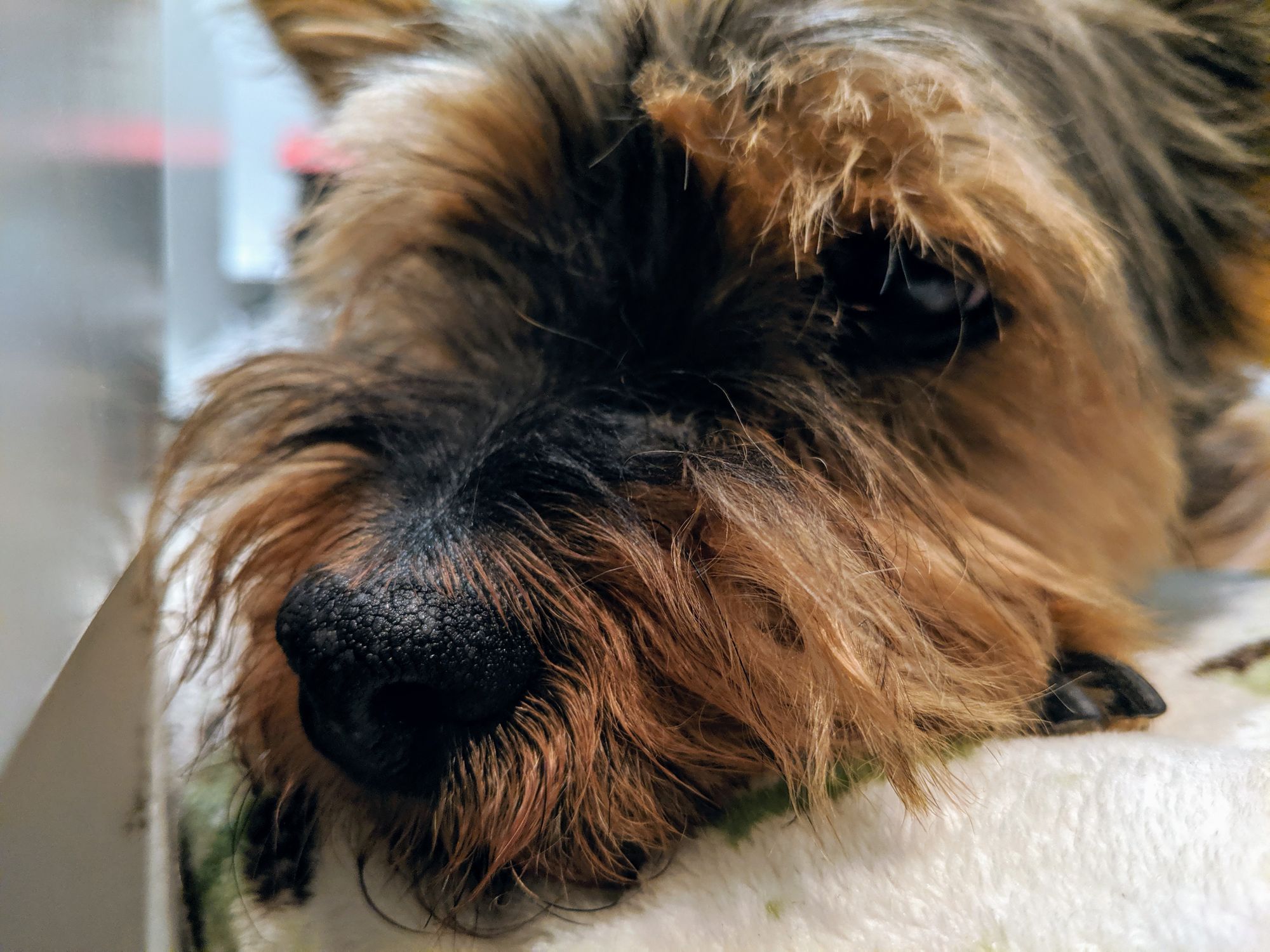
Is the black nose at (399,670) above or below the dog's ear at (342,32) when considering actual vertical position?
below

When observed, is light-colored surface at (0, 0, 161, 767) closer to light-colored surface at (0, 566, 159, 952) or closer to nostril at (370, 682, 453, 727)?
light-colored surface at (0, 566, 159, 952)

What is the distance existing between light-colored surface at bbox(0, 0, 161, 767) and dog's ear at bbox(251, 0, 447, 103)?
1.67 ft

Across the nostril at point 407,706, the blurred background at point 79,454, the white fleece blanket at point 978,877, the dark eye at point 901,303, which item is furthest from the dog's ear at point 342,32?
the white fleece blanket at point 978,877

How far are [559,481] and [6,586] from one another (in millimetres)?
522

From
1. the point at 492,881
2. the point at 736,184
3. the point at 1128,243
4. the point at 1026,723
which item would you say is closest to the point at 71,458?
the point at 492,881

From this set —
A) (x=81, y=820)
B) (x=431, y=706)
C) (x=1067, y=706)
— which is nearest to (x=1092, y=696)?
(x=1067, y=706)

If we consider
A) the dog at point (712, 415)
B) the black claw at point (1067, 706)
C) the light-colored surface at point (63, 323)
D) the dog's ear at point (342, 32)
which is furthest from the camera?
the dog's ear at point (342, 32)

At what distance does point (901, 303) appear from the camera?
1.24 m

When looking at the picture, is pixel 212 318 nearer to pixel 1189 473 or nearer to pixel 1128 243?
pixel 1128 243

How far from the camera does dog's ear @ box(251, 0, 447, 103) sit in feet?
5.43

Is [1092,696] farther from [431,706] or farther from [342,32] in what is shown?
[342,32]

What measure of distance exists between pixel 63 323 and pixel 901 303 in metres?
0.97

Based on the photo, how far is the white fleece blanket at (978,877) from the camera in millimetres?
820

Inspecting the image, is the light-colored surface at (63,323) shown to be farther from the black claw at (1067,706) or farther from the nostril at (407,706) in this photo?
the black claw at (1067,706)
